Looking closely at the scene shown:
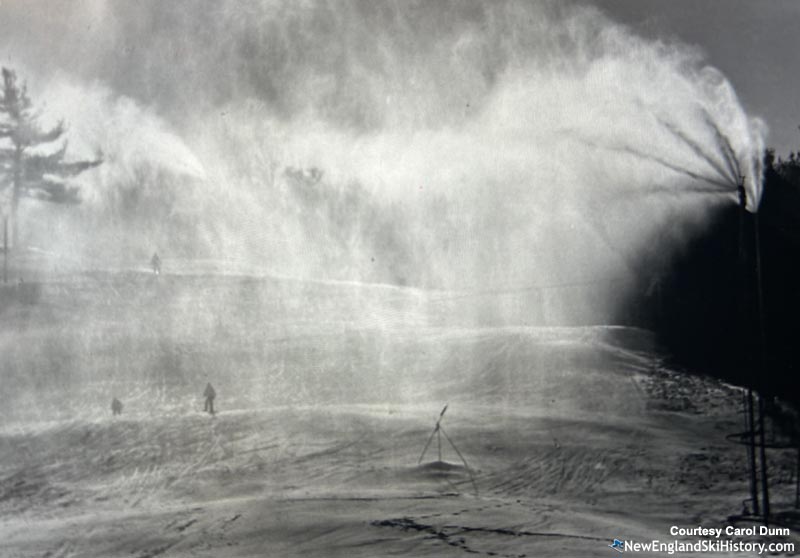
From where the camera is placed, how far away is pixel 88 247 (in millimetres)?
38375

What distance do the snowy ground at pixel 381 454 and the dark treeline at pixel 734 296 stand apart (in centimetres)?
81

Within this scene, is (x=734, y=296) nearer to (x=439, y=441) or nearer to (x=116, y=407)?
(x=439, y=441)

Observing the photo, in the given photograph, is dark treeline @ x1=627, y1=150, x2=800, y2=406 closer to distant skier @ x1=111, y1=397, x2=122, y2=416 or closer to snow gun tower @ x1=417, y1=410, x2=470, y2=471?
snow gun tower @ x1=417, y1=410, x2=470, y2=471

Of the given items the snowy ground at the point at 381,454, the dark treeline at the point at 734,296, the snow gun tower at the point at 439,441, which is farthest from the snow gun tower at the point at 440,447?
the dark treeline at the point at 734,296

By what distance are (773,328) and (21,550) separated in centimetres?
1398

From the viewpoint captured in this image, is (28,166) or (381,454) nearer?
(381,454)

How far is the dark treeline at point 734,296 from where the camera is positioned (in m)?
15.9

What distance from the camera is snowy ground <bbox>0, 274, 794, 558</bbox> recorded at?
30.6 feet

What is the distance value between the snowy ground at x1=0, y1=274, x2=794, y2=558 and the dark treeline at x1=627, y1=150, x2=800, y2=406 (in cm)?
81

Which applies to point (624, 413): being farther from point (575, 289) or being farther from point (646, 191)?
point (575, 289)

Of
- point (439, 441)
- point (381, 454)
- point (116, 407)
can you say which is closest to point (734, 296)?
point (439, 441)

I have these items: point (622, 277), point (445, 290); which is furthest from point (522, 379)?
point (445, 290)

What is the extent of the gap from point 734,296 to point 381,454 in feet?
29.1

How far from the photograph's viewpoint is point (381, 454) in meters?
13.4
